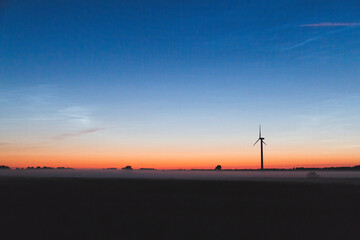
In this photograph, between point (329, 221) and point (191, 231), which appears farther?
point (329, 221)

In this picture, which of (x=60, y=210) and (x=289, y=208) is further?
(x=289, y=208)

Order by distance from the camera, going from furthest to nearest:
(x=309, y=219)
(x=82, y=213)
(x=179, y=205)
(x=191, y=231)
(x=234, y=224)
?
(x=179, y=205), (x=82, y=213), (x=309, y=219), (x=234, y=224), (x=191, y=231)

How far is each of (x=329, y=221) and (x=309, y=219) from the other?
149 centimetres

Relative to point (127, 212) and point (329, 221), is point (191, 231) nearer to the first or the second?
point (127, 212)

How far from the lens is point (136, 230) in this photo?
2108 cm

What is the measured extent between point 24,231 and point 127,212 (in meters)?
9.56

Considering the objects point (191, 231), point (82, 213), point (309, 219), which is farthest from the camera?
point (82, 213)

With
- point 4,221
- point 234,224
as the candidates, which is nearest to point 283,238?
point 234,224

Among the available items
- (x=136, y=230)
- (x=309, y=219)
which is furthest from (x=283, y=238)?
(x=136, y=230)

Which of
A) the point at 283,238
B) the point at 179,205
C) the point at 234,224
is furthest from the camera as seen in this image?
the point at 179,205

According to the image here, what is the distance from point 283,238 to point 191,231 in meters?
5.75

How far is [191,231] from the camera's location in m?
20.8

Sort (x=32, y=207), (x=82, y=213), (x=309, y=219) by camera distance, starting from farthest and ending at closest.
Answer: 1. (x=32, y=207)
2. (x=82, y=213)
3. (x=309, y=219)

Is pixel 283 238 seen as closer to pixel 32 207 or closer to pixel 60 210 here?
pixel 60 210
